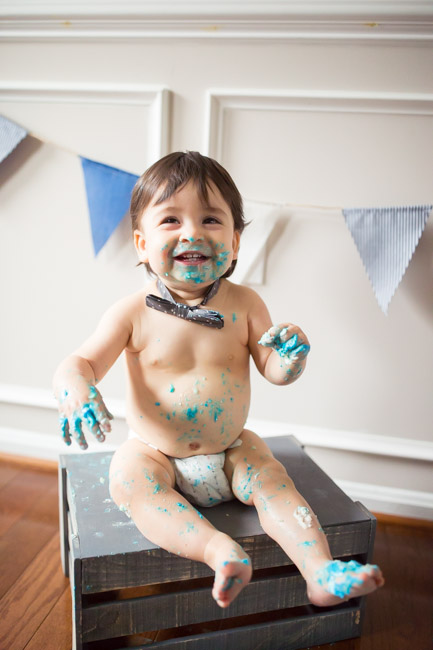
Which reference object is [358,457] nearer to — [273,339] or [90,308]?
[273,339]

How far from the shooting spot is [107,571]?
0.88 m

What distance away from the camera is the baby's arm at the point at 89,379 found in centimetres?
84

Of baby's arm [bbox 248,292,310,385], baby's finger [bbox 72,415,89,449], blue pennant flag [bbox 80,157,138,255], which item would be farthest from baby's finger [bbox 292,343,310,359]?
blue pennant flag [bbox 80,157,138,255]

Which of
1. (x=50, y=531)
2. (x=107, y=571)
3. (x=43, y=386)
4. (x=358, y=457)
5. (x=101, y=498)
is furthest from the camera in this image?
(x=43, y=386)

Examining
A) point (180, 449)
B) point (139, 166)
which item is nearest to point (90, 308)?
point (139, 166)

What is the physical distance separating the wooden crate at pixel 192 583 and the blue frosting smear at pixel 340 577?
0.45 ft

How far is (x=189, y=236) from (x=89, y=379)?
31 cm

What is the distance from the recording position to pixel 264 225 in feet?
4.58

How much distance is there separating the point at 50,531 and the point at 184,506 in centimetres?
61

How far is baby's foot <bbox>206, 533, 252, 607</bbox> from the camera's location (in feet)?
2.59

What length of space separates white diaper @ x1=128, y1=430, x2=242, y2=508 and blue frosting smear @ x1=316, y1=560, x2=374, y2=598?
0.86 feet

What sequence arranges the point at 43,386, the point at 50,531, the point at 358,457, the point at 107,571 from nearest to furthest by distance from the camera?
the point at 107,571 → the point at 50,531 → the point at 358,457 → the point at 43,386

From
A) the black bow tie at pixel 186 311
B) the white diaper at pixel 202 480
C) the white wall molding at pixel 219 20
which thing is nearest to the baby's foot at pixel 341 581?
the white diaper at pixel 202 480

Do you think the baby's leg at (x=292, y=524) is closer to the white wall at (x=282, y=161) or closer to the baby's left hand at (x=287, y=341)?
the baby's left hand at (x=287, y=341)
